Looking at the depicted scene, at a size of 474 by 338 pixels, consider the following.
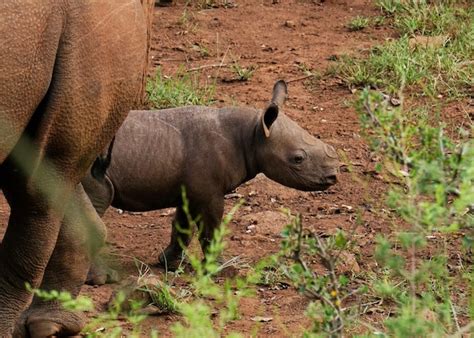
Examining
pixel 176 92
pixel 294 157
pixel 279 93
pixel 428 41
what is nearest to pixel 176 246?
pixel 294 157

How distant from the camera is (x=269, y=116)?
21.2ft

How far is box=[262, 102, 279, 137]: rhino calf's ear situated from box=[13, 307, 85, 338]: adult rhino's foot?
150cm

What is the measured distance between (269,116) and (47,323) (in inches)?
65.9

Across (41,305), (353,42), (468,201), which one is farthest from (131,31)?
(353,42)

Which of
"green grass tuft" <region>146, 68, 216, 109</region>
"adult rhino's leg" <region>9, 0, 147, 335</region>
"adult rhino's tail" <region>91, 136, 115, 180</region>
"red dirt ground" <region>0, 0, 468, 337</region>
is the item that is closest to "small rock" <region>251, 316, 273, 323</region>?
"red dirt ground" <region>0, 0, 468, 337</region>

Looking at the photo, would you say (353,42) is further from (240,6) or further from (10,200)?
(10,200)

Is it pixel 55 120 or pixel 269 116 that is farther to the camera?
pixel 269 116

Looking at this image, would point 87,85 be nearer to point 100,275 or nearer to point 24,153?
point 24,153

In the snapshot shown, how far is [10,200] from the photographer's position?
500 centimetres

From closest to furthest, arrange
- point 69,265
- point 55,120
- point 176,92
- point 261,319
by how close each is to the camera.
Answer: point 55,120
point 69,265
point 261,319
point 176,92

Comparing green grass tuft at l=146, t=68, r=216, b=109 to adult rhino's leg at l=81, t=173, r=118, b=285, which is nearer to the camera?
adult rhino's leg at l=81, t=173, r=118, b=285

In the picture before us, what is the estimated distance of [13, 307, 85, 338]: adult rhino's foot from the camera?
17.6ft

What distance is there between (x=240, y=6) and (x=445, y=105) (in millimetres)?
2626

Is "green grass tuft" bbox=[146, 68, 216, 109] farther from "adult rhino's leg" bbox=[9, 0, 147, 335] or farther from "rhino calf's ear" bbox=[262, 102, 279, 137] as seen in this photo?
"adult rhino's leg" bbox=[9, 0, 147, 335]
